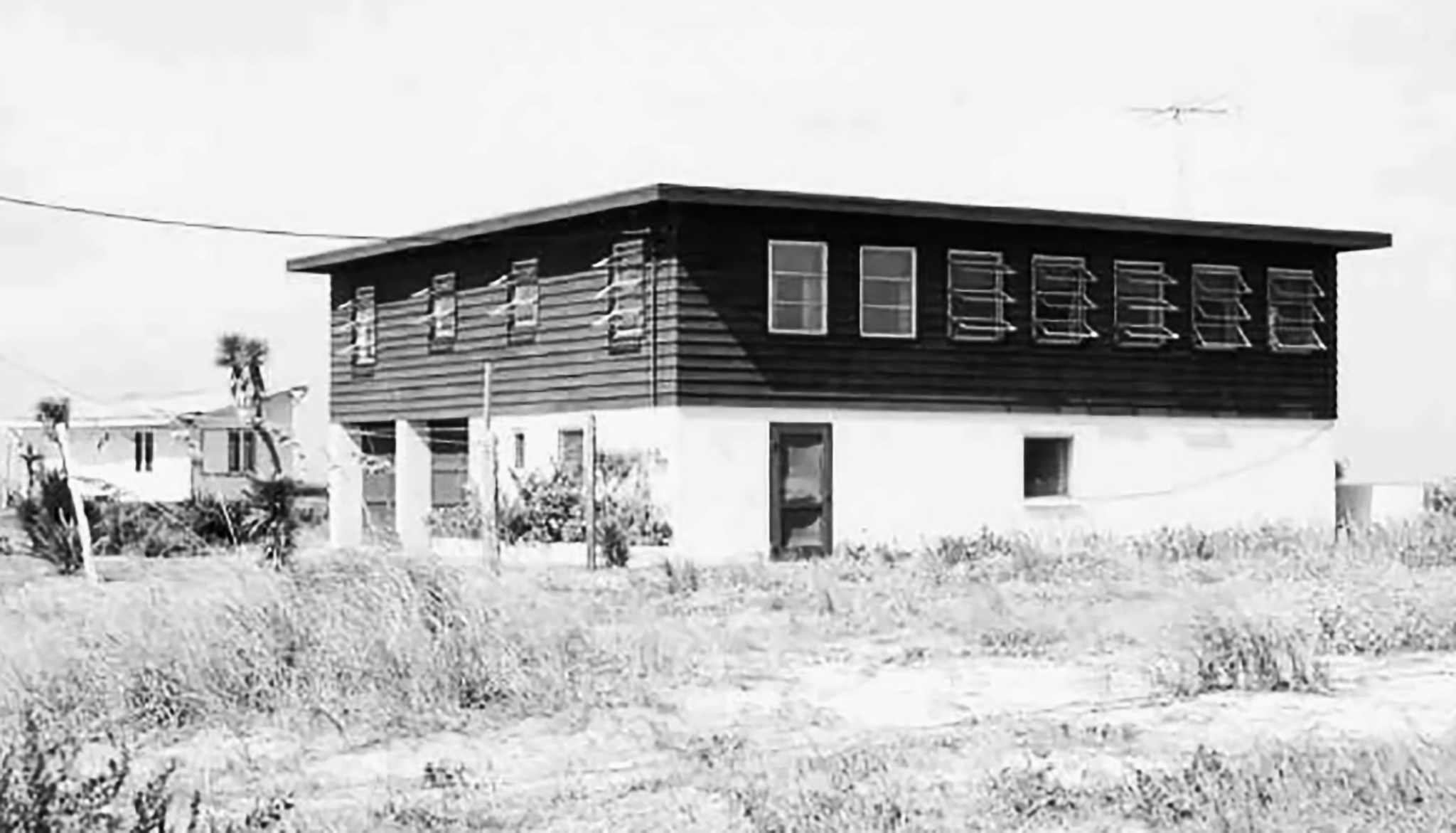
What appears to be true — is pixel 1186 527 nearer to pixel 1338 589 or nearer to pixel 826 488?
pixel 826 488

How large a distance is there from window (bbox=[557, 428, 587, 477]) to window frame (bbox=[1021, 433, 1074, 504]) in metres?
6.66

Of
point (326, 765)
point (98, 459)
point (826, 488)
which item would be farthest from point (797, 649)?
point (98, 459)

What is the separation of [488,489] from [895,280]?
6564 millimetres

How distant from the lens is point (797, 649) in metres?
17.7

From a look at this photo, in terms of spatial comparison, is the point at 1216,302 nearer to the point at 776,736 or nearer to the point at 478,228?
the point at 478,228

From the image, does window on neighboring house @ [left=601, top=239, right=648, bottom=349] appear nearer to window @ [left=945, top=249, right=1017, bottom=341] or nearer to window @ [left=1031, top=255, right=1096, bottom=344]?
window @ [left=945, top=249, right=1017, bottom=341]

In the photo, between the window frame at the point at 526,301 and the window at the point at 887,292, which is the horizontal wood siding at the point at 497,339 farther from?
the window at the point at 887,292

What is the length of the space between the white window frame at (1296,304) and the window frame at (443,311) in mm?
12908

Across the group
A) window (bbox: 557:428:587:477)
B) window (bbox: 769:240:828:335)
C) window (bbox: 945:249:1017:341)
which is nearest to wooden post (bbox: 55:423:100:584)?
window (bbox: 557:428:587:477)

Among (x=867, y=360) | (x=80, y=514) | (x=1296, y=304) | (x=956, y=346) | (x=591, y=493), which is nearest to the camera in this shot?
(x=80, y=514)

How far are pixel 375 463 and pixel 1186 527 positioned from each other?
1277 centimetres

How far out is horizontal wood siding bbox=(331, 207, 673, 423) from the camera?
1217 inches

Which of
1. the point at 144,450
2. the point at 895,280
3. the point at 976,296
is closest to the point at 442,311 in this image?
the point at 895,280

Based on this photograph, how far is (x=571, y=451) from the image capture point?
3225cm
